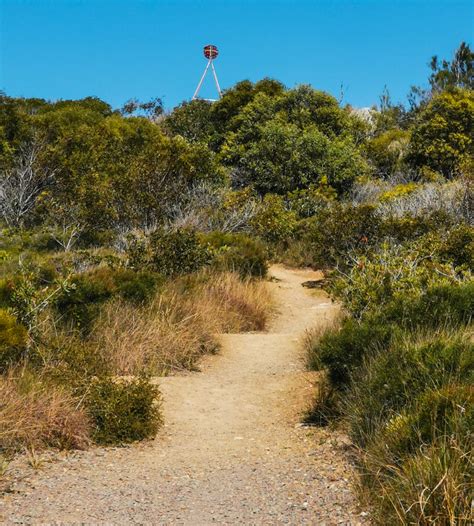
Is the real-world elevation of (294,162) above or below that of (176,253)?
above

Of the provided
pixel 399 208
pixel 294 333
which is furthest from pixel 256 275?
pixel 399 208

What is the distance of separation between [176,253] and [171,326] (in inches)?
147

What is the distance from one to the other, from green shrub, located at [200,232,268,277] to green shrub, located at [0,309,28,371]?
22.6 feet

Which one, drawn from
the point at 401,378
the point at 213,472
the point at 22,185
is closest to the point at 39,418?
the point at 213,472

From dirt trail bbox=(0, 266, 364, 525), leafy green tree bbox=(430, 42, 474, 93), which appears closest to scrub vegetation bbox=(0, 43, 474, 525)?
dirt trail bbox=(0, 266, 364, 525)

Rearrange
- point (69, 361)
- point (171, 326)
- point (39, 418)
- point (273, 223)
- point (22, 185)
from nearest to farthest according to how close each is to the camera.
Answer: point (39, 418), point (69, 361), point (171, 326), point (273, 223), point (22, 185)

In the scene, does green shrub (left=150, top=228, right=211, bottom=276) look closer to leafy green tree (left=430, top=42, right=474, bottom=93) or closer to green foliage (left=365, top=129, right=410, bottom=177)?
green foliage (left=365, top=129, right=410, bottom=177)

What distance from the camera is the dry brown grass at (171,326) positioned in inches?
315

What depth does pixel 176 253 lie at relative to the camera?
1238 centimetres

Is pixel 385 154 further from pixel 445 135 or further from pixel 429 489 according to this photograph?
pixel 429 489

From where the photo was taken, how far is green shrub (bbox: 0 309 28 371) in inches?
248

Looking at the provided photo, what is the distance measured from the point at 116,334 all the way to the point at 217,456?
10.2 ft

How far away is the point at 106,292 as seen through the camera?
8.97 metres

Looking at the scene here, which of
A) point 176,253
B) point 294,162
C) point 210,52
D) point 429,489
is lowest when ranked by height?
point 429,489
